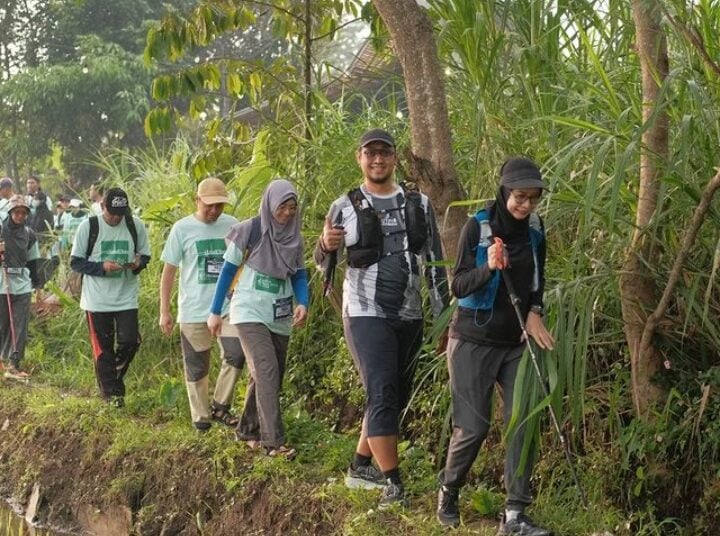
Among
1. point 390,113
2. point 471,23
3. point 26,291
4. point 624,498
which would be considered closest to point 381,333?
point 624,498

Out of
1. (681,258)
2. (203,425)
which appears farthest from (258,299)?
(681,258)

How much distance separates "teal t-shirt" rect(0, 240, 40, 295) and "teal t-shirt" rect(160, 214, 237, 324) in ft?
11.8

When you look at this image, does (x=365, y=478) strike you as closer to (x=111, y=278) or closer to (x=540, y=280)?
(x=540, y=280)

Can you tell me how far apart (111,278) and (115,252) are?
18cm

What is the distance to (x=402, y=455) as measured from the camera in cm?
645

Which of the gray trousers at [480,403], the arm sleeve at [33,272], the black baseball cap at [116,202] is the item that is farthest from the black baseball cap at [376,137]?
the arm sleeve at [33,272]

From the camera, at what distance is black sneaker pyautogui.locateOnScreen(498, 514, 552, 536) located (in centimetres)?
511

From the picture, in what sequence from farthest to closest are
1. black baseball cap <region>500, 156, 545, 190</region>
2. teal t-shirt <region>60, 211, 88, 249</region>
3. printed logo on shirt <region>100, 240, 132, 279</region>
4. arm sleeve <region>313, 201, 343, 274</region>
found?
teal t-shirt <region>60, 211, 88, 249</region>, printed logo on shirt <region>100, 240, 132, 279</region>, arm sleeve <region>313, 201, 343, 274</region>, black baseball cap <region>500, 156, 545, 190</region>

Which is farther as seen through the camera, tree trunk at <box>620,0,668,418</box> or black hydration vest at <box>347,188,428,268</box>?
black hydration vest at <box>347,188,428,268</box>

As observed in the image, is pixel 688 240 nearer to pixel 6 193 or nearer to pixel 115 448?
pixel 115 448

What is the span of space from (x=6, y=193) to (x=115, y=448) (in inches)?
248

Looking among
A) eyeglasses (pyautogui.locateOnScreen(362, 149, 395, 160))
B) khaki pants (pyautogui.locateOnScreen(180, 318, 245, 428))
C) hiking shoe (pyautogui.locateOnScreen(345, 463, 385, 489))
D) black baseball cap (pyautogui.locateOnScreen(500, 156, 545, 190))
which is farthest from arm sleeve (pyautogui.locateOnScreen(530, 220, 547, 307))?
khaki pants (pyautogui.locateOnScreen(180, 318, 245, 428))

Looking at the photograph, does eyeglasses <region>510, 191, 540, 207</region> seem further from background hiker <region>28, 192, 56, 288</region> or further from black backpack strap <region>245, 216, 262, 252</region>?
background hiker <region>28, 192, 56, 288</region>

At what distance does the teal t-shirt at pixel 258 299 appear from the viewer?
6.84 meters
